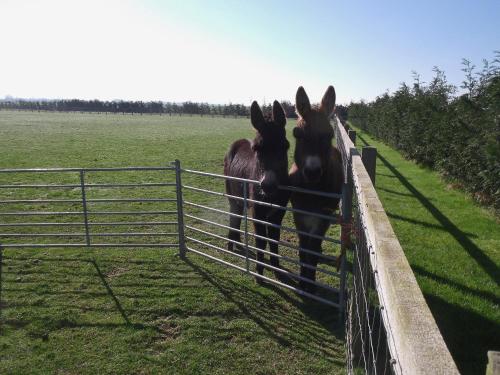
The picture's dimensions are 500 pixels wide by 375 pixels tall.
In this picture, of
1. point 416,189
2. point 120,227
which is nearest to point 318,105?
point 120,227

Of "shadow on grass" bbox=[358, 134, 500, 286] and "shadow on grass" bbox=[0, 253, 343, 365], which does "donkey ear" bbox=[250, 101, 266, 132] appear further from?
"shadow on grass" bbox=[358, 134, 500, 286]

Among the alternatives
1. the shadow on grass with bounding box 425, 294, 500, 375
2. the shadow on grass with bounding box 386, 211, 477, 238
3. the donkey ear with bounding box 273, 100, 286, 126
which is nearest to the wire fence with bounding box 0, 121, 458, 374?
the shadow on grass with bounding box 425, 294, 500, 375

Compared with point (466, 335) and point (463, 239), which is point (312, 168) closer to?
point (466, 335)

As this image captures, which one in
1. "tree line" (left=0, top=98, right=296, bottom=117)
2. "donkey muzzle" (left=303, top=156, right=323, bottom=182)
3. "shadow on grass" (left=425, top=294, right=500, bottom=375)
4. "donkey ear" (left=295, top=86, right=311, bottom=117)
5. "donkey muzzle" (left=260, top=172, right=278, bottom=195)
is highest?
"tree line" (left=0, top=98, right=296, bottom=117)

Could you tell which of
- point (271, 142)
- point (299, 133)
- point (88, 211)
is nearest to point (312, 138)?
point (299, 133)

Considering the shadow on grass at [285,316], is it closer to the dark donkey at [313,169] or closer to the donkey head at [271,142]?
the dark donkey at [313,169]

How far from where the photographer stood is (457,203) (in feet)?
27.0

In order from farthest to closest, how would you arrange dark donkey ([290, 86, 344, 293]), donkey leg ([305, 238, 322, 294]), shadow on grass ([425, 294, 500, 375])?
donkey leg ([305, 238, 322, 294]), dark donkey ([290, 86, 344, 293]), shadow on grass ([425, 294, 500, 375])

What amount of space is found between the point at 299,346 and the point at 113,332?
2.03m

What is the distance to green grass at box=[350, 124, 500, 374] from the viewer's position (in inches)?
139

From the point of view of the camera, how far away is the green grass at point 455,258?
3525 millimetres

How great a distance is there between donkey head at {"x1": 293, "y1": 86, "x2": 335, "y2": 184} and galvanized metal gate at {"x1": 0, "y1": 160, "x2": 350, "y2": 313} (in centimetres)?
29

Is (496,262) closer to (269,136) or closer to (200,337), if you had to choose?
(269,136)

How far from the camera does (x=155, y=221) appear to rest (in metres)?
7.80
